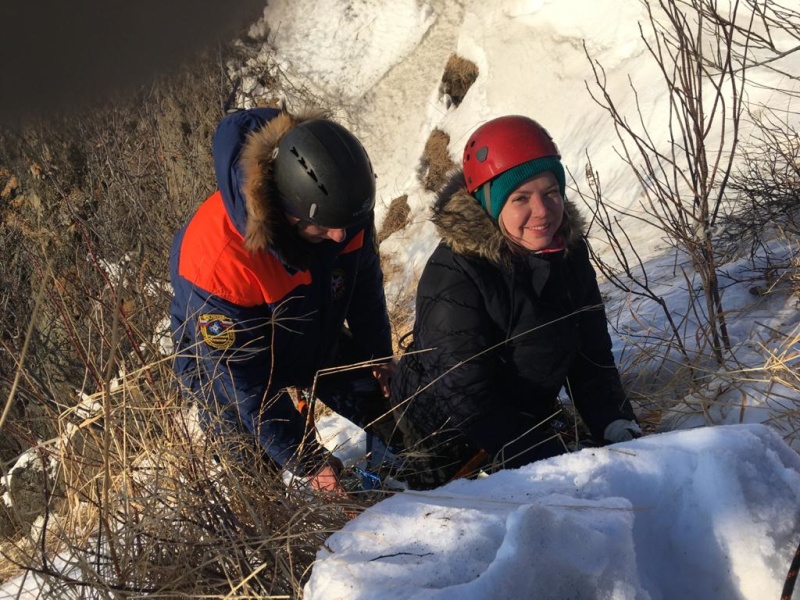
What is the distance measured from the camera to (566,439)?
2711 millimetres

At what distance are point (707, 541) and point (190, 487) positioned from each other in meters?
1.24

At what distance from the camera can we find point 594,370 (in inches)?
101

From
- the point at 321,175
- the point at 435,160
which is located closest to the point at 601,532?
the point at 321,175

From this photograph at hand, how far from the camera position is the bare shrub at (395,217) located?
963cm

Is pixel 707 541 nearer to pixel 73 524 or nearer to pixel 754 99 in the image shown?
pixel 73 524

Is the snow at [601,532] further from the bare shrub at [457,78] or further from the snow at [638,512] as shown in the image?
the bare shrub at [457,78]

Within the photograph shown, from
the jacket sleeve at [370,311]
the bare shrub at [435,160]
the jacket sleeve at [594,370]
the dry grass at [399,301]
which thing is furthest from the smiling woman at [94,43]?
the jacket sleeve at [594,370]

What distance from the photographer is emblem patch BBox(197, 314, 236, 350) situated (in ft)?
7.70

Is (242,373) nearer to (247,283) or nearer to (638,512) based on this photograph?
(247,283)

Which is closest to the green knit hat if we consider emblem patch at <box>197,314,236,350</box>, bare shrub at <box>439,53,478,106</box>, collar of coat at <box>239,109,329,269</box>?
collar of coat at <box>239,109,329,269</box>

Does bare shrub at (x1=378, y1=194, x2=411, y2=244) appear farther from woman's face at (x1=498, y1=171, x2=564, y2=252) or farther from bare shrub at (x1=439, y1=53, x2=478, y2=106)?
woman's face at (x1=498, y1=171, x2=564, y2=252)

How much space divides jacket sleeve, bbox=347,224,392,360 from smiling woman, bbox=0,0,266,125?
10837 millimetres

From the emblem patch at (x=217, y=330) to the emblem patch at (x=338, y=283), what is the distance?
72cm

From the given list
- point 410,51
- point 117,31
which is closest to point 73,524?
point 410,51
